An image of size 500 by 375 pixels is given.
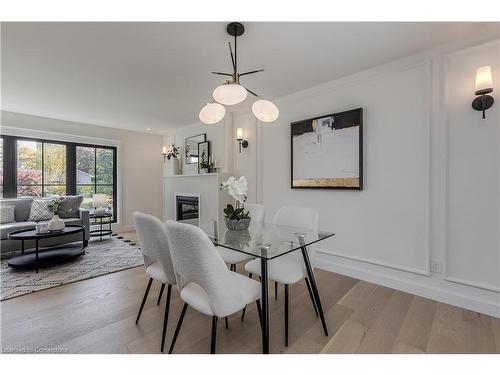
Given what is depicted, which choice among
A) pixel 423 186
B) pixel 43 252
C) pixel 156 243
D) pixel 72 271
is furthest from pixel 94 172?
pixel 423 186

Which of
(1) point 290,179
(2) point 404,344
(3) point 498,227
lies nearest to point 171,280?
(2) point 404,344

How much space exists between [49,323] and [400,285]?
3038mm

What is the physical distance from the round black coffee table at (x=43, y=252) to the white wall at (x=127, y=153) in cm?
171

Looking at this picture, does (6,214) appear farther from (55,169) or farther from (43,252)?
(55,169)

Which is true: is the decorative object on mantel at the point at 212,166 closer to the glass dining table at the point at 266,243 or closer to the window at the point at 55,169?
the glass dining table at the point at 266,243

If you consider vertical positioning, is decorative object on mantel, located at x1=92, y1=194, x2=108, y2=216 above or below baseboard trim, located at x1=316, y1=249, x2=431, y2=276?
above

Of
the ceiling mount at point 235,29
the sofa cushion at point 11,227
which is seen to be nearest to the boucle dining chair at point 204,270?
the ceiling mount at point 235,29

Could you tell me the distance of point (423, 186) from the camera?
218 cm

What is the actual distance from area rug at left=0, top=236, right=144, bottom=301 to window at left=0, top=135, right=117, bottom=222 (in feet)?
5.13

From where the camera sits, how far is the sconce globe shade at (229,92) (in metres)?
1.53

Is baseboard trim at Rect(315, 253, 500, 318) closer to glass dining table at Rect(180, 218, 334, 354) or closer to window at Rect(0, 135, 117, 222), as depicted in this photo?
glass dining table at Rect(180, 218, 334, 354)

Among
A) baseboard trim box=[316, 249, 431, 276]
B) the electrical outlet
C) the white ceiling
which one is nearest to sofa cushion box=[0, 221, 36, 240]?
the white ceiling

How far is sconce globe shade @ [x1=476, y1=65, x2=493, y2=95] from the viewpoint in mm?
1774

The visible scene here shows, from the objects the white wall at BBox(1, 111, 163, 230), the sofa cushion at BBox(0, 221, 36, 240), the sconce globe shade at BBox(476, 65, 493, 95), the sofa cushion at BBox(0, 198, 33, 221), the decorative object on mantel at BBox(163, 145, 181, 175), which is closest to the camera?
the sconce globe shade at BBox(476, 65, 493, 95)
